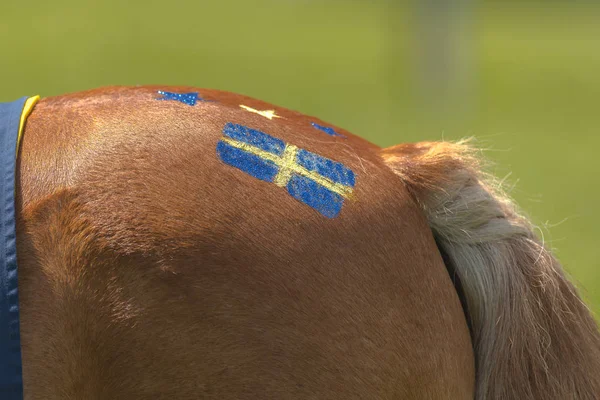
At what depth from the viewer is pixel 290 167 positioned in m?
1.63

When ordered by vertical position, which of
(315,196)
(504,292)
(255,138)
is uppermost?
(255,138)

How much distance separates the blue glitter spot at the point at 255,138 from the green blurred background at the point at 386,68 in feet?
13.6

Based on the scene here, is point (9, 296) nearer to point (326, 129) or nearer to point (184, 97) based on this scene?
point (184, 97)

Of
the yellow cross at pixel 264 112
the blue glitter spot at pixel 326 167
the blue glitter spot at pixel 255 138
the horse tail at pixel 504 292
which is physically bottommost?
the horse tail at pixel 504 292

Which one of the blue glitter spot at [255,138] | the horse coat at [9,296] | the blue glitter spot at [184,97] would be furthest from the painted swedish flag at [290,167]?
the horse coat at [9,296]

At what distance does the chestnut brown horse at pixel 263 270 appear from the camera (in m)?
1.46

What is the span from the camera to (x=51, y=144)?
62.7 inches

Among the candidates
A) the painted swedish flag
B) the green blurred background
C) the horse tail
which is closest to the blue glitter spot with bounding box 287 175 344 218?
the painted swedish flag

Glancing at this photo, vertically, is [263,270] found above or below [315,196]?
below

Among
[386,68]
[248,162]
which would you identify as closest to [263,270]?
[248,162]

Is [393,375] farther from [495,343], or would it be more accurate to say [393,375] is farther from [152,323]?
[152,323]

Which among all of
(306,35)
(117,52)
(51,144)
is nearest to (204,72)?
(117,52)

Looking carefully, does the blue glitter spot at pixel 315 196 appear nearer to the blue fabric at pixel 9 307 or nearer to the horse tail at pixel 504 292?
the horse tail at pixel 504 292

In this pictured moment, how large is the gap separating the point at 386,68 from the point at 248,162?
1157 cm
